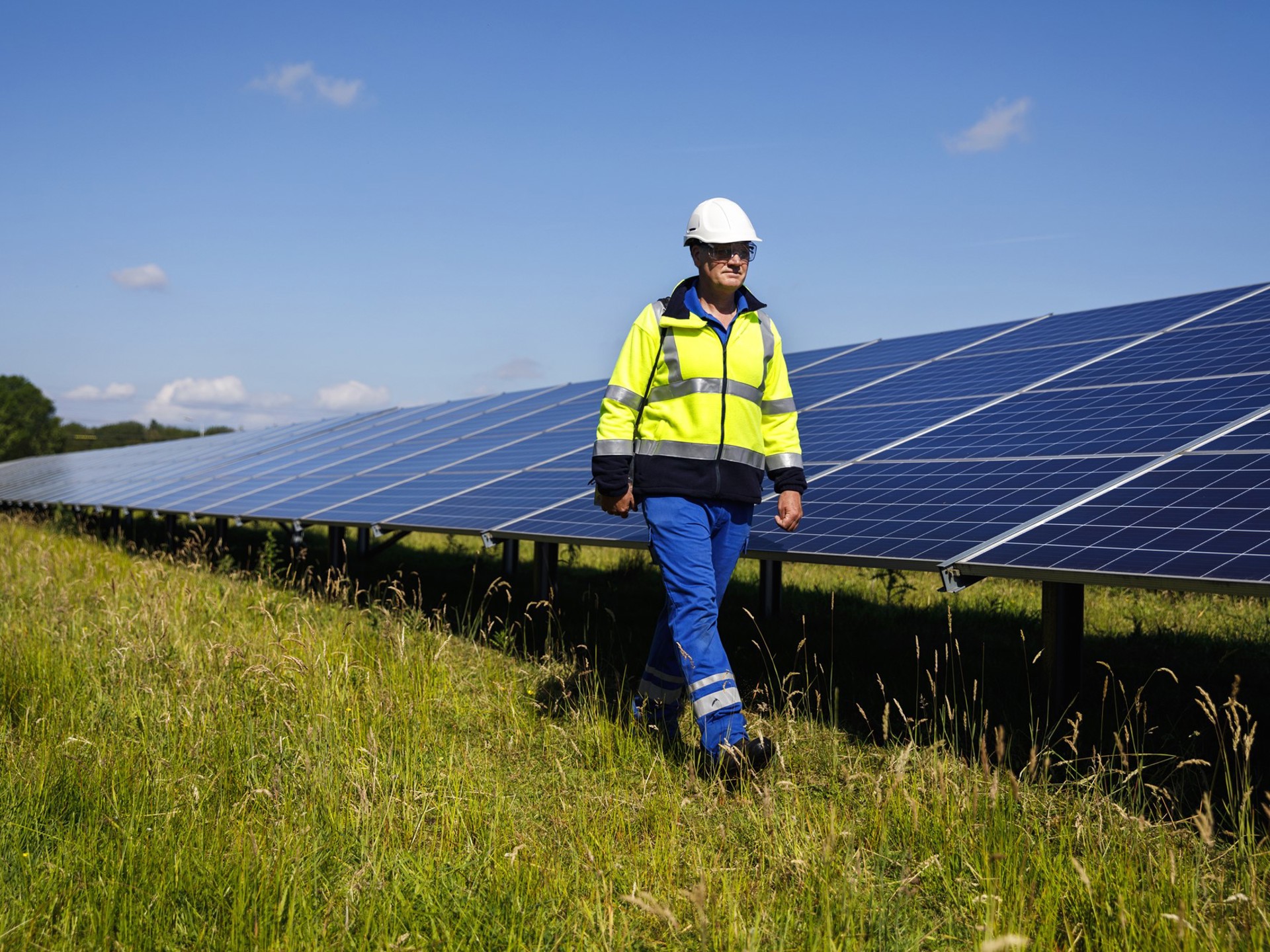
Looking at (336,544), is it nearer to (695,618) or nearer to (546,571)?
(546,571)

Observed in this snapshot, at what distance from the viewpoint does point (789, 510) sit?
5484 millimetres

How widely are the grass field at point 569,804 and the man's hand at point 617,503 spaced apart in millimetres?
1081

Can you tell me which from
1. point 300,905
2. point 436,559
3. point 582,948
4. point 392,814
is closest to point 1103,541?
point 582,948

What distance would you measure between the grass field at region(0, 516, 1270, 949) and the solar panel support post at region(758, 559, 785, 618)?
1.61 metres

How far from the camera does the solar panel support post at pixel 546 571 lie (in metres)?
8.77

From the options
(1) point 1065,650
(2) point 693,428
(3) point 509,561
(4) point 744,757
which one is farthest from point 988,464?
(3) point 509,561

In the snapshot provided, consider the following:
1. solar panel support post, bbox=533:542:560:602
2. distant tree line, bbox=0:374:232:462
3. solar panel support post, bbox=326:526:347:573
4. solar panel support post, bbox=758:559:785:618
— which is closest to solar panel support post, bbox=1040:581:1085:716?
solar panel support post, bbox=533:542:560:602

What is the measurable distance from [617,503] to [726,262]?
1.28 metres

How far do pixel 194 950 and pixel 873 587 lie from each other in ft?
32.1

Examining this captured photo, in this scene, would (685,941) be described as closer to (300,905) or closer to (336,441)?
(300,905)

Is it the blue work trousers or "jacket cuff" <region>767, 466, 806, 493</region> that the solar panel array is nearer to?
"jacket cuff" <region>767, 466, 806, 493</region>

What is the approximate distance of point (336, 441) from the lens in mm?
19188

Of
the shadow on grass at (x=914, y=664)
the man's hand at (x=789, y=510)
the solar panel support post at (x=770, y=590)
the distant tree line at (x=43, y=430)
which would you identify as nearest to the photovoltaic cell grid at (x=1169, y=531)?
the shadow on grass at (x=914, y=664)

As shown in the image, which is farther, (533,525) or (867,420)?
(867,420)
